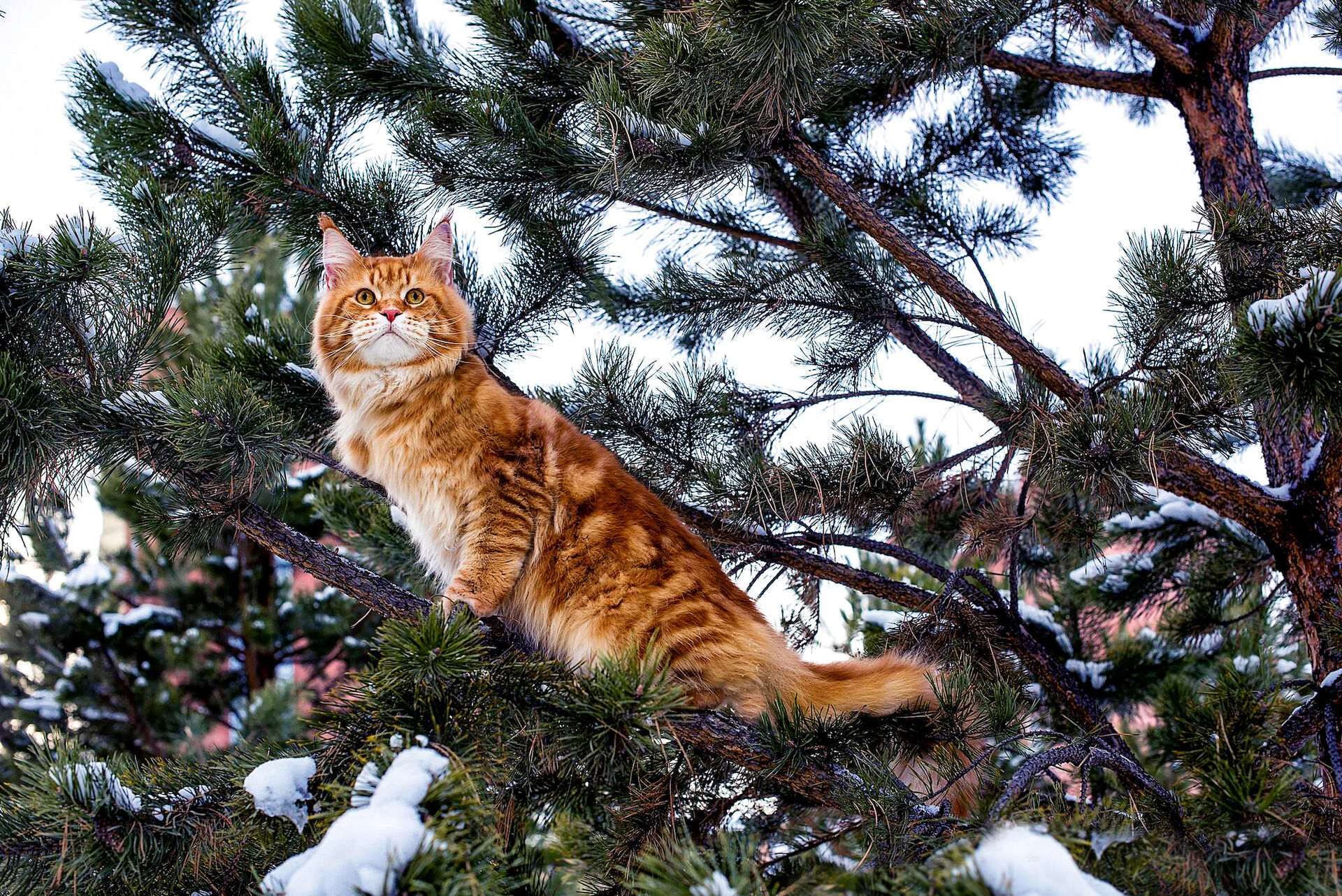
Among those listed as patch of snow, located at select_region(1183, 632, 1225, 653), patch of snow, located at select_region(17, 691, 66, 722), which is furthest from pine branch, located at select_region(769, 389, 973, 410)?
patch of snow, located at select_region(17, 691, 66, 722)

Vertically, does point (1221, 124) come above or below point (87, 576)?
below

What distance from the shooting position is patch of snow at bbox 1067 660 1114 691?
3.20 meters

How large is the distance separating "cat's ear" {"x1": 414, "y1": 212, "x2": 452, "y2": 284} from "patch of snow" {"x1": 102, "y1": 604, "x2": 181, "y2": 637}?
18.1ft

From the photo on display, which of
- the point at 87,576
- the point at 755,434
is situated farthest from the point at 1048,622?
the point at 87,576

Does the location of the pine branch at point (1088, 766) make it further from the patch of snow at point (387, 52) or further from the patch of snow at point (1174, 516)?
the patch of snow at point (387, 52)

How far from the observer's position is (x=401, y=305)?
2.41 m

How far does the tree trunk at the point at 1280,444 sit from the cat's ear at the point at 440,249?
76.0 inches

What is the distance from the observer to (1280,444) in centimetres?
238

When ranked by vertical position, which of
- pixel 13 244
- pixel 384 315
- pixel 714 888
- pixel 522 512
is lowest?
pixel 714 888

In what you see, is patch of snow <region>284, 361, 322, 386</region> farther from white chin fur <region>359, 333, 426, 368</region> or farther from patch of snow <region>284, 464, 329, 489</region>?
patch of snow <region>284, 464, 329, 489</region>

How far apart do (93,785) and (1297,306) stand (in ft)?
6.06

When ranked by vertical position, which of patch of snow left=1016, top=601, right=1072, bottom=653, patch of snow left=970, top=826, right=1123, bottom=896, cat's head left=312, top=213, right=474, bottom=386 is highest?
cat's head left=312, top=213, right=474, bottom=386

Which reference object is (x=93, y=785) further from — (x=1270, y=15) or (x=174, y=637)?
(x=174, y=637)

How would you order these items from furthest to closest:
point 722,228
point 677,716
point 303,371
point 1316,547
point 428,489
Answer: point 722,228 < point 303,371 < point 428,489 < point 1316,547 < point 677,716
